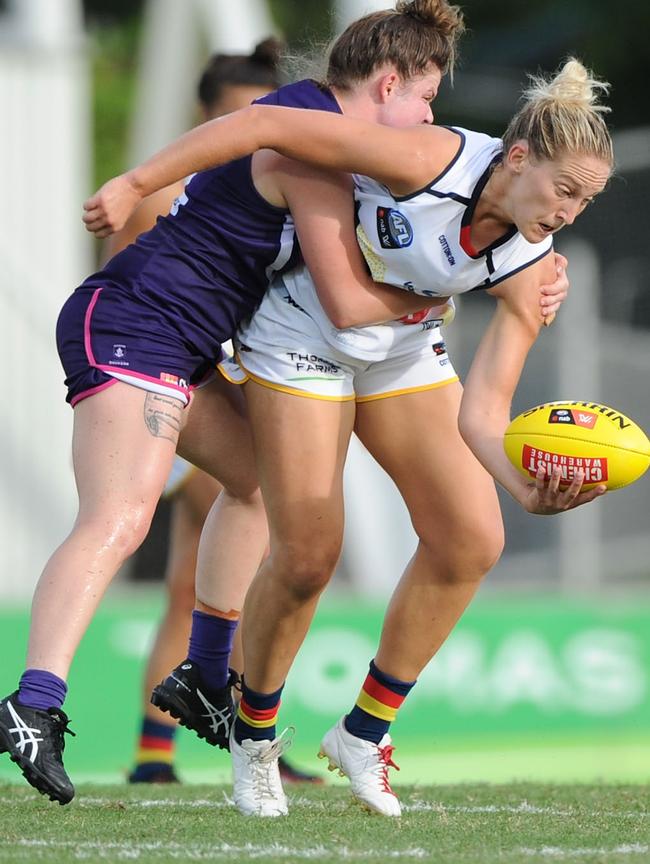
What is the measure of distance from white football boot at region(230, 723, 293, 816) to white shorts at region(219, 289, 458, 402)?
3.33 feet

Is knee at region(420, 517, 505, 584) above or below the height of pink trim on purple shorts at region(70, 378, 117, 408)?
below

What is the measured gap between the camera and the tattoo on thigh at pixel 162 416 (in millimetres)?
4148

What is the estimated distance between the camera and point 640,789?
524 cm

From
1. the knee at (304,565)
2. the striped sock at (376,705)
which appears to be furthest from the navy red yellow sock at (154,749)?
the knee at (304,565)

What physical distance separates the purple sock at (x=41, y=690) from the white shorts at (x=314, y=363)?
988 millimetres

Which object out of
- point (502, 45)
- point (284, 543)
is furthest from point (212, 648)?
point (502, 45)

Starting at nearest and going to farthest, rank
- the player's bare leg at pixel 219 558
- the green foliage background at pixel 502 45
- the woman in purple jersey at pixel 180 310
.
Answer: the woman in purple jersey at pixel 180 310 → the player's bare leg at pixel 219 558 → the green foliage background at pixel 502 45

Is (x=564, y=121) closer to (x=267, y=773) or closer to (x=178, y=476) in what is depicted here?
(x=267, y=773)

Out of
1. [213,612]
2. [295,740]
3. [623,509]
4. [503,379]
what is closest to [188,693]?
[213,612]

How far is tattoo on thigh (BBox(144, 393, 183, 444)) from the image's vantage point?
13.6ft

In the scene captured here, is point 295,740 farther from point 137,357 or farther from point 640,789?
point 137,357

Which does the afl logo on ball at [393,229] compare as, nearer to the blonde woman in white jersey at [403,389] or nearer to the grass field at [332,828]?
the blonde woman in white jersey at [403,389]

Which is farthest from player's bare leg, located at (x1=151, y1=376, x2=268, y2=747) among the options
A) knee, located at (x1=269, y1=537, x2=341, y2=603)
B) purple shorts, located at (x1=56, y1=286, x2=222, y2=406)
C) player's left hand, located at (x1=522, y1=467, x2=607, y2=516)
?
player's left hand, located at (x1=522, y1=467, x2=607, y2=516)

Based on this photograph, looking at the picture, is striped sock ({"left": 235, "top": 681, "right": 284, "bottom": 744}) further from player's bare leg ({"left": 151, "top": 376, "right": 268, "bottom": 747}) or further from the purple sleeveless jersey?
the purple sleeveless jersey
